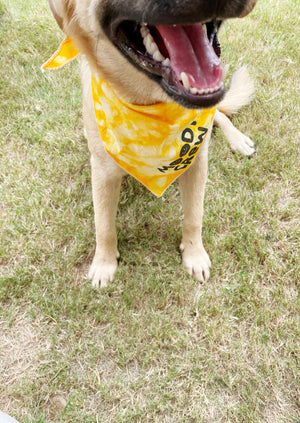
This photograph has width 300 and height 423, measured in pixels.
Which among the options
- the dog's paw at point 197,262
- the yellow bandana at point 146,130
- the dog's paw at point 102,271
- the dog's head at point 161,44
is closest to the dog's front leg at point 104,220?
the dog's paw at point 102,271

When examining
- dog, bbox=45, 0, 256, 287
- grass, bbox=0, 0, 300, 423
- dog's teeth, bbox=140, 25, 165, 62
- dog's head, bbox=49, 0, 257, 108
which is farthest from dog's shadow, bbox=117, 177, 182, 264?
dog's teeth, bbox=140, 25, 165, 62

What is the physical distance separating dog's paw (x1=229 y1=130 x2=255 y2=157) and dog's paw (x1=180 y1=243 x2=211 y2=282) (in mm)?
920

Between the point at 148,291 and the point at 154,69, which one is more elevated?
the point at 154,69

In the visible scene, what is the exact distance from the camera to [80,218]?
248 centimetres

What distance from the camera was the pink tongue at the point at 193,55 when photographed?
A: 4.35 ft

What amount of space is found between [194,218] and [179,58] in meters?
1.02

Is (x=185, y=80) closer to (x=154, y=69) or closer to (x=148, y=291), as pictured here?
(x=154, y=69)

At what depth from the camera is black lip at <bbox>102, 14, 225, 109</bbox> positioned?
51.9 inches

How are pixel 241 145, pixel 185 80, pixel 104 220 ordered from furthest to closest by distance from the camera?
pixel 241 145 < pixel 104 220 < pixel 185 80

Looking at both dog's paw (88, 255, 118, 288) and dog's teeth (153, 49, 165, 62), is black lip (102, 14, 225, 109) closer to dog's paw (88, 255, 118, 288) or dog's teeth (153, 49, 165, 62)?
dog's teeth (153, 49, 165, 62)

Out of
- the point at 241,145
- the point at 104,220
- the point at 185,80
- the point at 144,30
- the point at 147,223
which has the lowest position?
the point at 241,145

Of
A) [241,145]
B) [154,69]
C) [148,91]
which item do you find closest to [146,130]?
[148,91]

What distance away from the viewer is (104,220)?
208 centimetres

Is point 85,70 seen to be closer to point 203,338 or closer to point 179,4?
point 179,4
